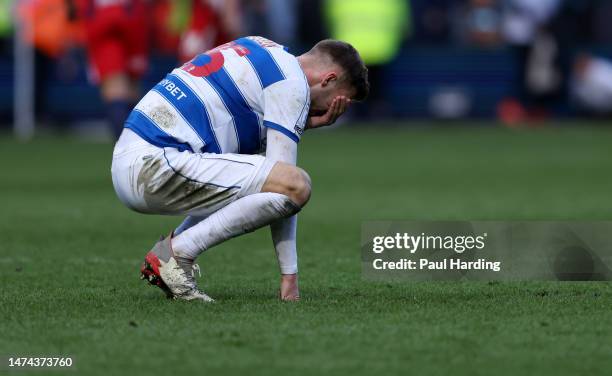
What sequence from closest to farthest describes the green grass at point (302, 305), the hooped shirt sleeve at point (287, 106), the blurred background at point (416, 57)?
the green grass at point (302, 305)
the hooped shirt sleeve at point (287, 106)
the blurred background at point (416, 57)

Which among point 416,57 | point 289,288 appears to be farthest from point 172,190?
point 416,57

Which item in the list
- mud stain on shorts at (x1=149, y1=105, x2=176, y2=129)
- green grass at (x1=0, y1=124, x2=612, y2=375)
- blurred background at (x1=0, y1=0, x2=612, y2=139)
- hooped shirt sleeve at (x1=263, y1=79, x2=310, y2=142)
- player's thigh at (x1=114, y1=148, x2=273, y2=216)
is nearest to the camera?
green grass at (x1=0, y1=124, x2=612, y2=375)

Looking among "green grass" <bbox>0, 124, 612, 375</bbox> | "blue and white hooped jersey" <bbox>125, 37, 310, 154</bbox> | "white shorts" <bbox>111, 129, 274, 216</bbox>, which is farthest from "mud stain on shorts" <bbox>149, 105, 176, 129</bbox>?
"green grass" <bbox>0, 124, 612, 375</bbox>

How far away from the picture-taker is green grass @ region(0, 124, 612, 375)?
4906mm

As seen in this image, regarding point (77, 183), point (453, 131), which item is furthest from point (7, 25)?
point (77, 183)

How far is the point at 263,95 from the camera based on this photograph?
6168 mm

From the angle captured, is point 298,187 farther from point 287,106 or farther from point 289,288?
point 289,288

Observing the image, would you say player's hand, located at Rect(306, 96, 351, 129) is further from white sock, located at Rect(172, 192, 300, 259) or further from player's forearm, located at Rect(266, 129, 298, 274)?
white sock, located at Rect(172, 192, 300, 259)

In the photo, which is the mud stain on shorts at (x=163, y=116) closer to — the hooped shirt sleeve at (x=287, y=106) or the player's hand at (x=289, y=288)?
the hooped shirt sleeve at (x=287, y=106)

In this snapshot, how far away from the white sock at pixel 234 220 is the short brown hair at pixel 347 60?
24.3 inches

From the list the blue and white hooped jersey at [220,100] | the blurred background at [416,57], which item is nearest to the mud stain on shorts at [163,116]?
the blue and white hooped jersey at [220,100]

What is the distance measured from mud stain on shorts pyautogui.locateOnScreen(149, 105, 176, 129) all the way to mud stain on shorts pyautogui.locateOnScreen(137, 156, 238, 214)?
0.16m

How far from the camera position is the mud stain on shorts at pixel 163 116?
6246mm

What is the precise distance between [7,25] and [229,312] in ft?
58.0
